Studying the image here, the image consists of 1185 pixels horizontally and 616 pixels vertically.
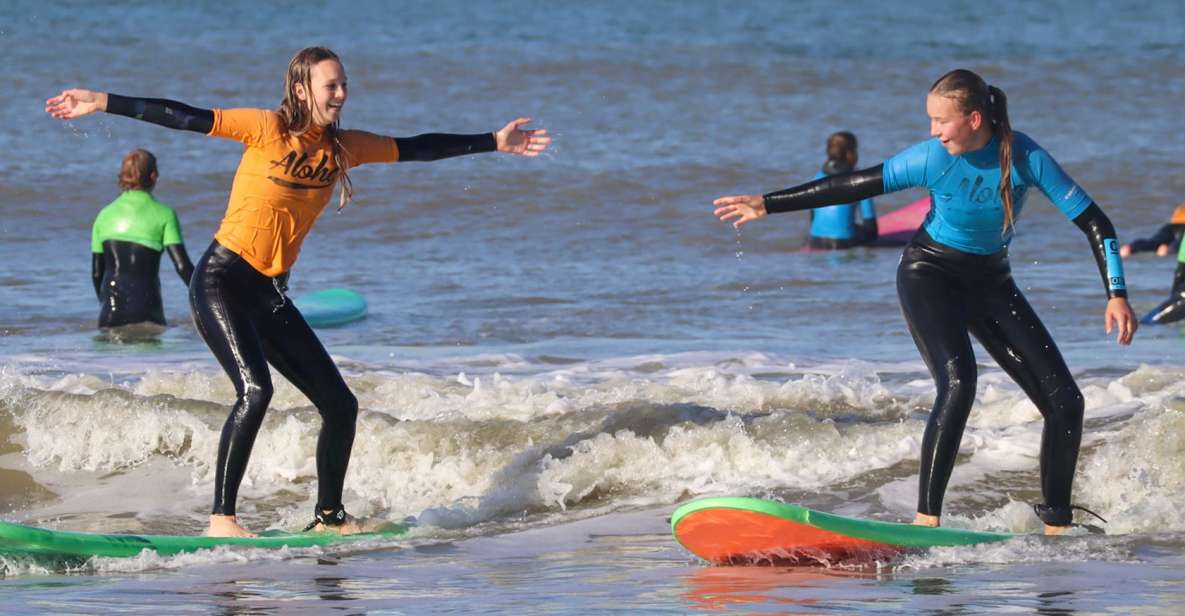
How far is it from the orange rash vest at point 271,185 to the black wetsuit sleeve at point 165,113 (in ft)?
0.15

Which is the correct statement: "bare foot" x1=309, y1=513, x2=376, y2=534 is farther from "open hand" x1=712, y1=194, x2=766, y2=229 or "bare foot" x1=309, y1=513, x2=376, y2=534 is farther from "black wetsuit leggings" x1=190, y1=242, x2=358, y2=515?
"open hand" x1=712, y1=194, x2=766, y2=229

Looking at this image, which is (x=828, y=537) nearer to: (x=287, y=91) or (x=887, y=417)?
(x=287, y=91)

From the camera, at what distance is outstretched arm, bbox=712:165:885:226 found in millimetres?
5945

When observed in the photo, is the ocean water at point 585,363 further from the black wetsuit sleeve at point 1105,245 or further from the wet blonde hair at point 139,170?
the wet blonde hair at point 139,170

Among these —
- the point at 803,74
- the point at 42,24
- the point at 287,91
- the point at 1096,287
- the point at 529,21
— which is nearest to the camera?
the point at 287,91

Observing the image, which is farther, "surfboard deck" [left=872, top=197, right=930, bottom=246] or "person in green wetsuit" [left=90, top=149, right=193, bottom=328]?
"surfboard deck" [left=872, top=197, right=930, bottom=246]

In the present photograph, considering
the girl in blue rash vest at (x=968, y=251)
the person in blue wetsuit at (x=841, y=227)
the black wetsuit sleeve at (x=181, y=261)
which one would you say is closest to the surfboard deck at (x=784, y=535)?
the girl in blue rash vest at (x=968, y=251)

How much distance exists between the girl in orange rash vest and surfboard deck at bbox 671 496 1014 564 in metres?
1.54

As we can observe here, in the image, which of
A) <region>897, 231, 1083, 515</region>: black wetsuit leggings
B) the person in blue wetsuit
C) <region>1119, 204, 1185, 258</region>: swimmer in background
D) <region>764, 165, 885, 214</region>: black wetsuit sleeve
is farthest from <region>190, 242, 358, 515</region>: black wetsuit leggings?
the person in blue wetsuit

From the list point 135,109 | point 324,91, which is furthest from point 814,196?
point 135,109

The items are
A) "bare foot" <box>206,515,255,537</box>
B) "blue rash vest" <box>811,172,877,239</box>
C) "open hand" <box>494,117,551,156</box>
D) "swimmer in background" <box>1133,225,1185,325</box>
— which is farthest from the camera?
"blue rash vest" <box>811,172,877,239</box>

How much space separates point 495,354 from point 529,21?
26.6m

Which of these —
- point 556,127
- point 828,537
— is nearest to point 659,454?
point 828,537

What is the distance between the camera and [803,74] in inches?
1113
